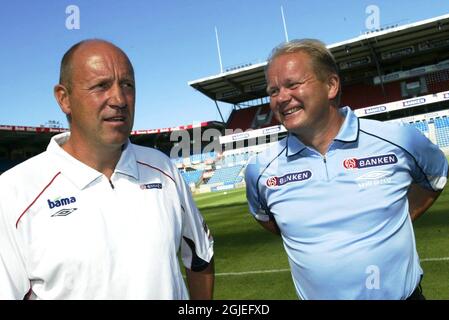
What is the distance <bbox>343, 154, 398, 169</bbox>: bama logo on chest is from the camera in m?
2.29

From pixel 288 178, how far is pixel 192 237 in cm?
69

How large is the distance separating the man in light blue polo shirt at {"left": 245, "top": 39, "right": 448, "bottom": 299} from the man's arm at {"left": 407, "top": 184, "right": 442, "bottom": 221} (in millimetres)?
263

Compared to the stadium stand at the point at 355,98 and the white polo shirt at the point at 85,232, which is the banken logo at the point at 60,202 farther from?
the stadium stand at the point at 355,98

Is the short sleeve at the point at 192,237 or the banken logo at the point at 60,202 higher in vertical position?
the banken logo at the point at 60,202

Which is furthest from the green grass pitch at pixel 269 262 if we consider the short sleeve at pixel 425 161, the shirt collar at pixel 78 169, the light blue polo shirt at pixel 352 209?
the shirt collar at pixel 78 169

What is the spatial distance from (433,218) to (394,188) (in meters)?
7.17

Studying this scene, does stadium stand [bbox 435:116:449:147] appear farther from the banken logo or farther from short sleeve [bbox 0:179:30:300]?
short sleeve [bbox 0:179:30:300]

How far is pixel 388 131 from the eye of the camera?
240cm

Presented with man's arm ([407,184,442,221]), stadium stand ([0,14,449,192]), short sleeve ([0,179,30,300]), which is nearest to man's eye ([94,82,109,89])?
short sleeve ([0,179,30,300])

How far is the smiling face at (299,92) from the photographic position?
7.45 ft

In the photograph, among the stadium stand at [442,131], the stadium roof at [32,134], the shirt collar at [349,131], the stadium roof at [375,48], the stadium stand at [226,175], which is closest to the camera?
the shirt collar at [349,131]

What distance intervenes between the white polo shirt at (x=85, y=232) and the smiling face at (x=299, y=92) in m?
0.87

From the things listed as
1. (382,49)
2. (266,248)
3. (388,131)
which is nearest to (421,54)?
(382,49)

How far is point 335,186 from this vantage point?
2260 mm
